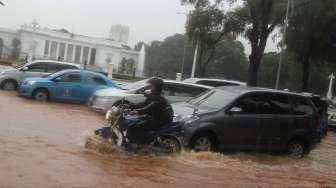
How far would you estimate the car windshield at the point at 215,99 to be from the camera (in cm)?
1617

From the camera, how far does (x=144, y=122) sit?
1346cm

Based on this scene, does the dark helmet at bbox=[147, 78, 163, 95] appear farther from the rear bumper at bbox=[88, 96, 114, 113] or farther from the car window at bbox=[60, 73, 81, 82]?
the car window at bbox=[60, 73, 81, 82]

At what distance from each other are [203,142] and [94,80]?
1213 cm

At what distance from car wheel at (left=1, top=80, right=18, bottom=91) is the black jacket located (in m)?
16.2

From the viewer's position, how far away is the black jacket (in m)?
13.5

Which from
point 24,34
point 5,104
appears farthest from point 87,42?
point 5,104

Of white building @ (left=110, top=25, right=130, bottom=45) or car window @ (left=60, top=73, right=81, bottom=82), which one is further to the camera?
white building @ (left=110, top=25, right=130, bottom=45)

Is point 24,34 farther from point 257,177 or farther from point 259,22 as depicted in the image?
point 257,177

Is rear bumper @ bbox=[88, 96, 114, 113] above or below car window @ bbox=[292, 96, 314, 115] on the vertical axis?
below

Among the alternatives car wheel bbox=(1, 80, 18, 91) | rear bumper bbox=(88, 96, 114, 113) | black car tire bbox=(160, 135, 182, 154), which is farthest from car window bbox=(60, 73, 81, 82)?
black car tire bbox=(160, 135, 182, 154)

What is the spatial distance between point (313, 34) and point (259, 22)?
32.8 feet

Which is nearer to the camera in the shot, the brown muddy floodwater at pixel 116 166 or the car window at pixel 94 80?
the brown muddy floodwater at pixel 116 166

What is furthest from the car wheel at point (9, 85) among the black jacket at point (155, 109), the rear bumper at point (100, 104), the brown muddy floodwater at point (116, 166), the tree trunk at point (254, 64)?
the black jacket at point (155, 109)

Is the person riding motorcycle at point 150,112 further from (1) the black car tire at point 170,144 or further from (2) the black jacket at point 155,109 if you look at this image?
(1) the black car tire at point 170,144
